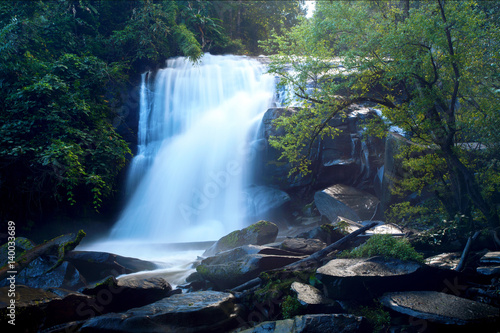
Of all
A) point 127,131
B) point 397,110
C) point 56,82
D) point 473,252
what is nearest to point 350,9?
point 397,110

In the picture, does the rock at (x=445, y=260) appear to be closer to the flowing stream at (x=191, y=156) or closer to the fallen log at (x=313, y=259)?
the fallen log at (x=313, y=259)

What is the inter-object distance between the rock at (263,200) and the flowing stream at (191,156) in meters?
0.37

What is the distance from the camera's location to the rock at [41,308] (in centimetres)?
475

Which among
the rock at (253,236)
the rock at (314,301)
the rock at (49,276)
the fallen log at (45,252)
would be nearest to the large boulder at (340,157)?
the rock at (253,236)

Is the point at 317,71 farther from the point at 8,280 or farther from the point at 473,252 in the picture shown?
the point at 8,280

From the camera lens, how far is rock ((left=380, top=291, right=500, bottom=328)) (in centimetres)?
388

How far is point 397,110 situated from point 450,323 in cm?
543

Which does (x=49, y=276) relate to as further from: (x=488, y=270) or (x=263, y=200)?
(x=263, y=200)

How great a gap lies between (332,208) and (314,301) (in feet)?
24.3

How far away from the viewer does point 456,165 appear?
7375 mm

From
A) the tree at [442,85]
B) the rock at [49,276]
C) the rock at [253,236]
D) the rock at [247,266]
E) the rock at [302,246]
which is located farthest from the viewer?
the rock at [253,236]

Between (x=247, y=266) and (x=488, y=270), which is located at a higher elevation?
(x=488, y=270)

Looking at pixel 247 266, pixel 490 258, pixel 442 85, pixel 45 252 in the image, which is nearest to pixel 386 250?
pixel 490 258

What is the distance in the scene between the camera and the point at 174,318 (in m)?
5.00
